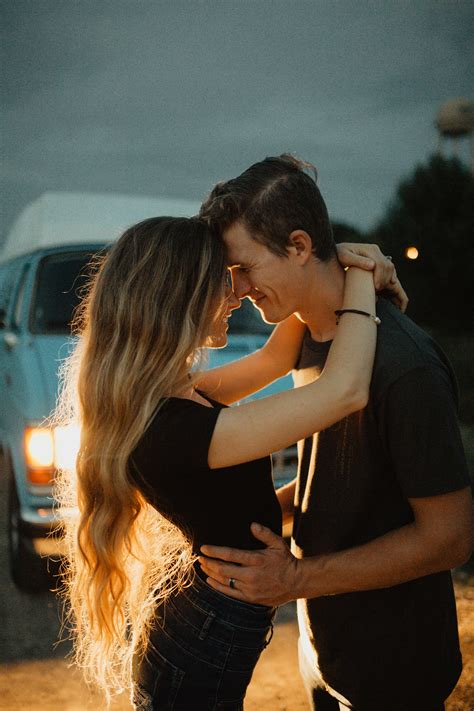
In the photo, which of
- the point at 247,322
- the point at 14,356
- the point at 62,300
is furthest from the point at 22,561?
the point at 247,322

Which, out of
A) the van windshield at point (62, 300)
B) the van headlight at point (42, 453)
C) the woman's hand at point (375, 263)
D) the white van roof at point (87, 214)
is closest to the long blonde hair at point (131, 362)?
the woman's hand at point (375, 263)

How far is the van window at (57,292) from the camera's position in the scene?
499cm

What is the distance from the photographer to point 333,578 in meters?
1.51

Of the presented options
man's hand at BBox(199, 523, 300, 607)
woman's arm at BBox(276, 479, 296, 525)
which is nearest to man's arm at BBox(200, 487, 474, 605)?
man's hand at BBox(199, 523, 300, 607)

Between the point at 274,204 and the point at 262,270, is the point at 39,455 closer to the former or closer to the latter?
the point at 262,270

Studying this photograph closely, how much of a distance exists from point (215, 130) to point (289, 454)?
49969 millimetres

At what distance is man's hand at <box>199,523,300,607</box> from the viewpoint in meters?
1.54

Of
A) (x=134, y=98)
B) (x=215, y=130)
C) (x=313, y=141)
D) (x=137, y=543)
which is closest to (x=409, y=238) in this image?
(x=134, y=98)

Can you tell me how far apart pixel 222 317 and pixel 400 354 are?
0.55m

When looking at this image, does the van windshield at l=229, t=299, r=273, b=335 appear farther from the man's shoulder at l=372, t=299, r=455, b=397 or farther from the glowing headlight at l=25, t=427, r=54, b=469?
the man's shoulder at l=372, t=299, r=455, b=397

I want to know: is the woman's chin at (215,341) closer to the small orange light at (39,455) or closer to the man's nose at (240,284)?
the man's nose at (240,284)

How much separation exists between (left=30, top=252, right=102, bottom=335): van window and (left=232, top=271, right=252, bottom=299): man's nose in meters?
3.23

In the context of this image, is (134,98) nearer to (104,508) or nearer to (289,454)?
(289,454)

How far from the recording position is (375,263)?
1749 mm
